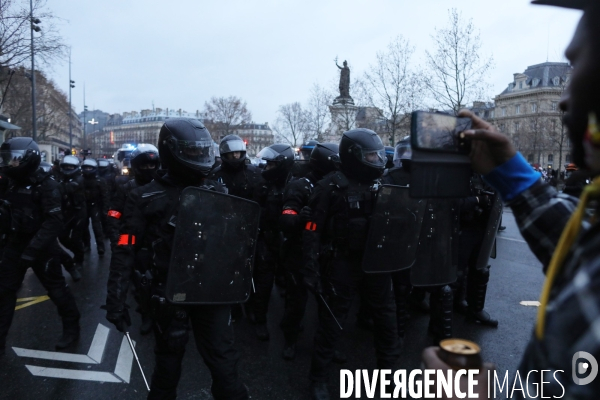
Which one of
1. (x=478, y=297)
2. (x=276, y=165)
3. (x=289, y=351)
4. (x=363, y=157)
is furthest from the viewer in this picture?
(x=276, y=165)

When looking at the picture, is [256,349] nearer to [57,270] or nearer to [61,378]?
[61,378]

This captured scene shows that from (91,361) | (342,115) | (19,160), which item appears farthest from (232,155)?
(342,115)

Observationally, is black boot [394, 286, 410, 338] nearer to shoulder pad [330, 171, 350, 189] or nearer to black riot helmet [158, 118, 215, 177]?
shoulder pad [330, 171, 350, 189]

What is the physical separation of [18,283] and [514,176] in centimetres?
426

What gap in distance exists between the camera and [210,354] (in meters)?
2.76

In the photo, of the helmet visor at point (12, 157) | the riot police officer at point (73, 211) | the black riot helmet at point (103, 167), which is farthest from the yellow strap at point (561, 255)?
the black riot helmet at point (103, 167)

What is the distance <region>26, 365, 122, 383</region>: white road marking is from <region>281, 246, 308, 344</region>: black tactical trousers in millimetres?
1532

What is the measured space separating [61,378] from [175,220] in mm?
1954

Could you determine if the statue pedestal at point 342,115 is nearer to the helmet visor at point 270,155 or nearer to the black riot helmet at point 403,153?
the helmet visor at point 270,155

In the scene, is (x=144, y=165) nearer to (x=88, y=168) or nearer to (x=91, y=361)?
(x=91, y=361)

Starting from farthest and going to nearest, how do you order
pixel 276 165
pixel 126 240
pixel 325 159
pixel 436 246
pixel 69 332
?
1. pixel 276 165
2. pixel 325 159
3. pixel 69 332
4. pixel 436 246
5. pixel 126 240

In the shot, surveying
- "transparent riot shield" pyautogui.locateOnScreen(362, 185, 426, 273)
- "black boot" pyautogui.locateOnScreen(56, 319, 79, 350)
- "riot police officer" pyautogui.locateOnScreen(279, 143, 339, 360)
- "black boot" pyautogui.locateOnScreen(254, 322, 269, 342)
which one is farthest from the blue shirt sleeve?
"black boot" pyautogui.locateOnScreen(56, 319, 79, 350)

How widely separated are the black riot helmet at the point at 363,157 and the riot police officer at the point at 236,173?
1.96 m

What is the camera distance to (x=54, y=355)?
4.09 m
